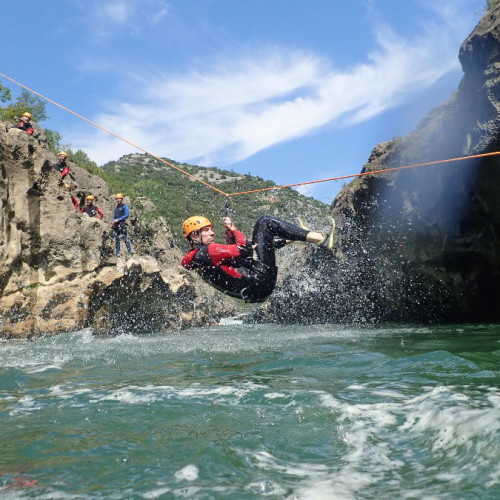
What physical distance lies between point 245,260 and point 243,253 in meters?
0.19

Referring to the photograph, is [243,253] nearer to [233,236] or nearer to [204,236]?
[233,236]

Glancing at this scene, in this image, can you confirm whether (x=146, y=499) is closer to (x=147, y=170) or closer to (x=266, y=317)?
(x=266, y=317)

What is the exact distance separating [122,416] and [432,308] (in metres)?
11.7

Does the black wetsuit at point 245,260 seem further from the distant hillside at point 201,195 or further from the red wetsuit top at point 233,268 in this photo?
the distant hillside at point 201,195

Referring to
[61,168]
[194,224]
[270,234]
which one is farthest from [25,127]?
[270,234]

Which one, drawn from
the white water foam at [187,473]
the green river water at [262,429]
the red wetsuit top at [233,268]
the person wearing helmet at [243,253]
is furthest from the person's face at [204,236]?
the white water foam at [187,473]

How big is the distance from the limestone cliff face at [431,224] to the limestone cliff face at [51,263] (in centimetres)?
638

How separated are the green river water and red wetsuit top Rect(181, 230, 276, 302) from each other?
1.06 meters

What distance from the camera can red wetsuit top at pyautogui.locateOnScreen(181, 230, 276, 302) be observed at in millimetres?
6734

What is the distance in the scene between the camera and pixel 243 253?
6.90 m

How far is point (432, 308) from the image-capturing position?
14094 mm

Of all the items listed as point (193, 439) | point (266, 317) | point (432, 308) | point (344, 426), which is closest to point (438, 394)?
point (344, 426)

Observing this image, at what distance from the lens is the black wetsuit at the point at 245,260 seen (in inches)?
265

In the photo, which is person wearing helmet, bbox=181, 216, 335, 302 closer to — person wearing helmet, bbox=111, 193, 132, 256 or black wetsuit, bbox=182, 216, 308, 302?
black wetsuit, bbox=182, 216, 308, 302
